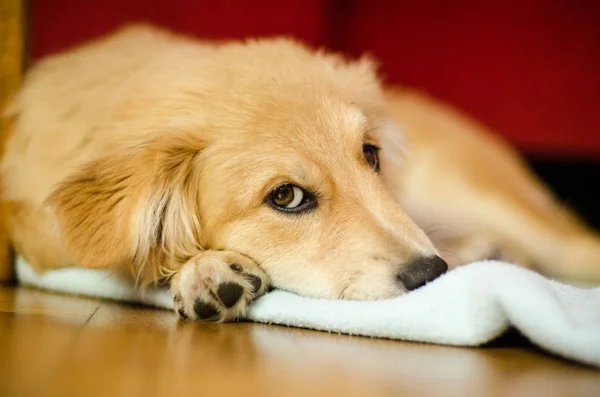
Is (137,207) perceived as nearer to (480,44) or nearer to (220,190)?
(220,190)

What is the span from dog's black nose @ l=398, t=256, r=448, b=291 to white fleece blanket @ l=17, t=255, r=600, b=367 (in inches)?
2.2

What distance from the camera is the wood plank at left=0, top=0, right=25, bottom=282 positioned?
5.85 ft

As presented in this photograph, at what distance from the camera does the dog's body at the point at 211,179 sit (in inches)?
55.4

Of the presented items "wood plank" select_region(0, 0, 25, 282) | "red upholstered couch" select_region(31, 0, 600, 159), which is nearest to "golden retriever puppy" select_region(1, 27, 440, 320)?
"wood plank" select_region(0, 0, 25, 282)

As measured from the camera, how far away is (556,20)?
10.6ft

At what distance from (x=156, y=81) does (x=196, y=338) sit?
2.46ft

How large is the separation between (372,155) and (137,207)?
26.0 inches

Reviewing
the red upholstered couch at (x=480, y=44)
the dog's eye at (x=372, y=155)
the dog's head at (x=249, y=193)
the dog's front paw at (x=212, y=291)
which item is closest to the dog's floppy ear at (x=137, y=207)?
the dog's head at (x=249, y=193)

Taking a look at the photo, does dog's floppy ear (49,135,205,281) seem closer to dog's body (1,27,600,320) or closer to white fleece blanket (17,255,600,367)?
dog's body (1,27,600,320)

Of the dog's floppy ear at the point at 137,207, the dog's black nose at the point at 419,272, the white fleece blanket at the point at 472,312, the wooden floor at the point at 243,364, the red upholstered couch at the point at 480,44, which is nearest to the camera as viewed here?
the wooden floor at the point at 243,364

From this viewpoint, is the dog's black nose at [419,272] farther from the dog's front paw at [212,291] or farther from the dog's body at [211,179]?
the dog's front paw at [212,291]

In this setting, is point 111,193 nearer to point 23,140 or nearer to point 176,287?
point 176,287

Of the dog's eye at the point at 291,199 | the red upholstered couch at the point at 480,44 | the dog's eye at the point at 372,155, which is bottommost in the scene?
the dog's eye at the point at 291,199

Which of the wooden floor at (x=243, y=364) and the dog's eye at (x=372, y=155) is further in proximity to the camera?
the dog's eye at (x=372, y=155)
